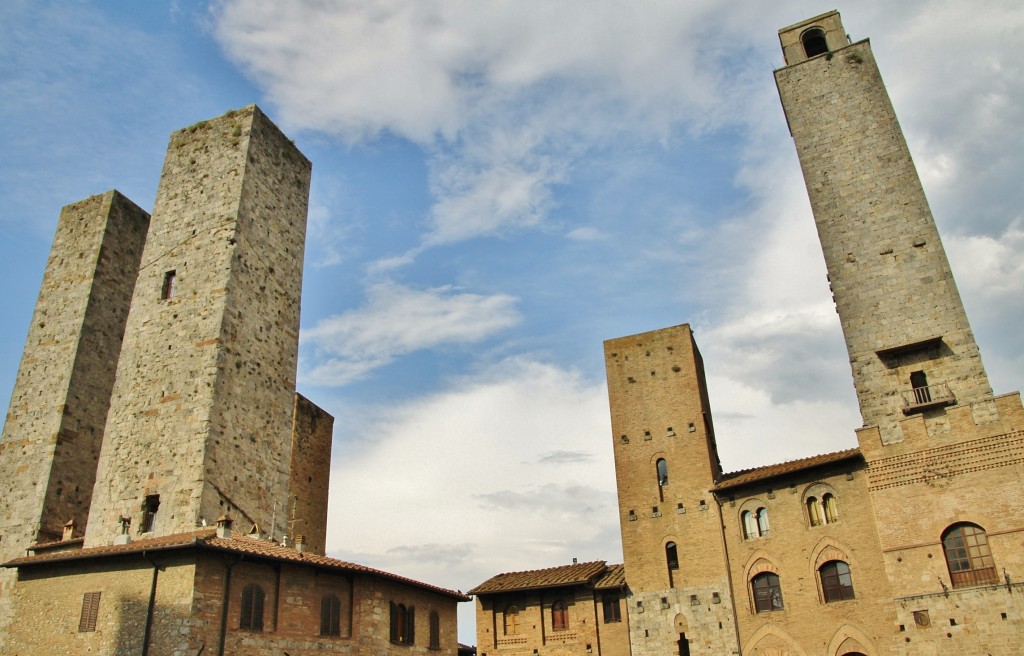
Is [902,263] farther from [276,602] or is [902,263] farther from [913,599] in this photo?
[276,602]

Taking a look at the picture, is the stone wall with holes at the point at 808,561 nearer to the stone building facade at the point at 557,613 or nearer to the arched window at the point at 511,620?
the stone building facade at the point at 557,613

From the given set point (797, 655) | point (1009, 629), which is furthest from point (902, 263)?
point (797, 655)

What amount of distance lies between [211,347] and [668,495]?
1631 centimetres

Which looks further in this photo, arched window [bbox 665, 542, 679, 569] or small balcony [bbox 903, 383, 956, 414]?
arched window [bbox 665, 542, 679, 569]

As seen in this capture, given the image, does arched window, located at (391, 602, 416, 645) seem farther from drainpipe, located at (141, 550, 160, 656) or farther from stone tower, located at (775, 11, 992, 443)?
stone tower, located at (775, 11, 992, 443)

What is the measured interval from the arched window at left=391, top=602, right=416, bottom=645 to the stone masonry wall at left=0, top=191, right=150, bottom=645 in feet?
34.8

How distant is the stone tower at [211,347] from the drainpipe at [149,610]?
297 centimetres

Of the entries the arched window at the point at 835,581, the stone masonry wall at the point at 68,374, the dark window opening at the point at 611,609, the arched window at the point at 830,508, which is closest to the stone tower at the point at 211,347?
the stone masonry wall at the point at 68,374

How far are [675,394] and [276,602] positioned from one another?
1707cm

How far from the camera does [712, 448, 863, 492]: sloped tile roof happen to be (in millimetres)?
23641

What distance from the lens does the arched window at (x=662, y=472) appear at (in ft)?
92.4

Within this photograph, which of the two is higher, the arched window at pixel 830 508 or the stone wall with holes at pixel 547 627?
the arched window at pixel 830 508

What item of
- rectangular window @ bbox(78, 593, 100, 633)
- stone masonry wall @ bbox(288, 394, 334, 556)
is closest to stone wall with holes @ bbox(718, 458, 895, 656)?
stone masonry wall @ bbox(288, 394, 334, 556)

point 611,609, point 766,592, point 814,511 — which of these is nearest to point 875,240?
point 814,511
